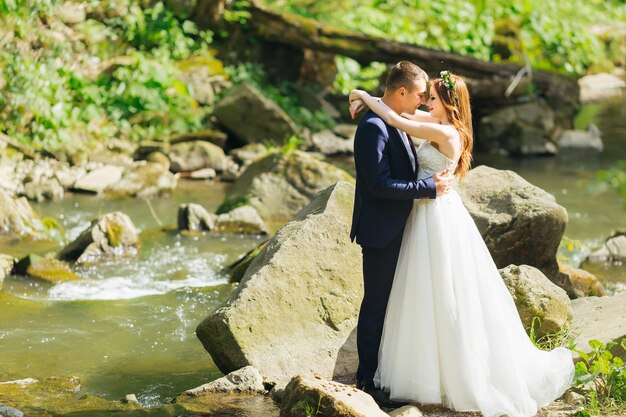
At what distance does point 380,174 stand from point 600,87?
2212 centimetres

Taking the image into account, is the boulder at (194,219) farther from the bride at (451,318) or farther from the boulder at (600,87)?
the boulder at (600,87)

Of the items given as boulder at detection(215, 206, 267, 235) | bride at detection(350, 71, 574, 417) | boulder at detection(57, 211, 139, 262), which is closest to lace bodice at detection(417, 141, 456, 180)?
bride at detection(350, 71, 574, 417)

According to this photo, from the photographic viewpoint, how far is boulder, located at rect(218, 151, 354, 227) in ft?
40.9

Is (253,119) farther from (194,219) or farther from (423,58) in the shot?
(194,219)

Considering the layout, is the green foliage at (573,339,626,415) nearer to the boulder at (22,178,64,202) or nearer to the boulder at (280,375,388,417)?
the boulder at (280,375,388,417)

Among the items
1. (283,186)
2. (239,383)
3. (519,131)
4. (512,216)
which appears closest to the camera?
(239,383)

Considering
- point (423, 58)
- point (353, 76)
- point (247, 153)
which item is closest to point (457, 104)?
point (247, 153)

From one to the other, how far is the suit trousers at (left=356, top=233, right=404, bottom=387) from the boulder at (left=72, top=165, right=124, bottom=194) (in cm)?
899

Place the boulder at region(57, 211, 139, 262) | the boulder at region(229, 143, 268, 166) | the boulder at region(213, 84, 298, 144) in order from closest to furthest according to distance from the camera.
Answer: the boulder at region(57, 211, 139, 262), the boulder at region(229, 143, 268, 166), the boulder at region(213, 84, 298, 144)

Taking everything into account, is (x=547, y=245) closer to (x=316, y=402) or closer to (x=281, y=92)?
(x=316, y=402)

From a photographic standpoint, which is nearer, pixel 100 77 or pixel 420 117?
pixel 420 117

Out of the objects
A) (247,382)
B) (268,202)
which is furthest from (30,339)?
(268,202)

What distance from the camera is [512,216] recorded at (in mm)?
7965

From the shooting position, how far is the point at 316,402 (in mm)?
5105
